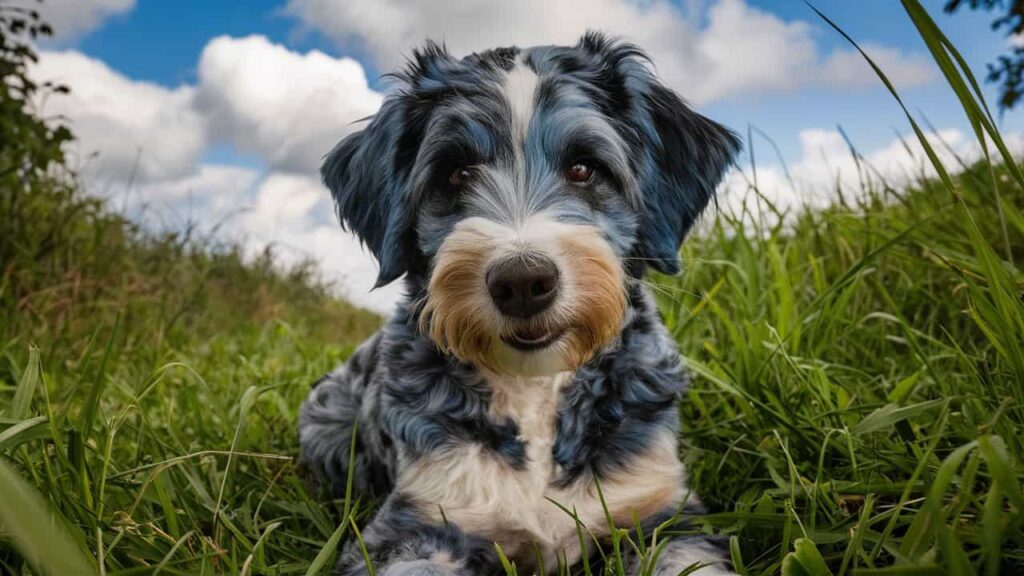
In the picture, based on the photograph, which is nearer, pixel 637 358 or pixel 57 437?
pixel 57 437

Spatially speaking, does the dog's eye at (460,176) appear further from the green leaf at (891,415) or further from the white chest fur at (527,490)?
the green leaf at (891,415)

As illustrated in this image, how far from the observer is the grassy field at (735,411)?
91.6 inches

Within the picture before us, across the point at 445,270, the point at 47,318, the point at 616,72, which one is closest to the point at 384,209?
the point at 445,270

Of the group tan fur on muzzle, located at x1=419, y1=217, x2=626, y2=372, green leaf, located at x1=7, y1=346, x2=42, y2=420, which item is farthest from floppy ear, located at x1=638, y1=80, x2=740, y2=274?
green leaf, located at x1=7, y1=346, x2=42, y2=420

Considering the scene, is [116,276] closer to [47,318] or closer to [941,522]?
[47,318]

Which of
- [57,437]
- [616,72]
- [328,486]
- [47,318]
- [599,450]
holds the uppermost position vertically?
[616,72]

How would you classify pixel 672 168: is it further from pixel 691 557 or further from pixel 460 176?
pixel 691 557

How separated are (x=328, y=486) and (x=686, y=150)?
257cm

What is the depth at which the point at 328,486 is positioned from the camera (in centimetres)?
415

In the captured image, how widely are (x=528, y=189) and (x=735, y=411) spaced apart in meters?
2.04

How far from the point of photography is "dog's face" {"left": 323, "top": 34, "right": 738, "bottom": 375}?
2.84m

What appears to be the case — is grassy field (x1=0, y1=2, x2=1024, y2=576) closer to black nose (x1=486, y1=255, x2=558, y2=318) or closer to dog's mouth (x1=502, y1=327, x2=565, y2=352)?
dog's mouth (x1=502, y1=327, x2=565, y2=352)

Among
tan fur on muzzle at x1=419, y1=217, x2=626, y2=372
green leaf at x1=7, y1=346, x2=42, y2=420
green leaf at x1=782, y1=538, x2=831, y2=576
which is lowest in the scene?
green leaf at x1=782, y1=538, x2=831, y2=576

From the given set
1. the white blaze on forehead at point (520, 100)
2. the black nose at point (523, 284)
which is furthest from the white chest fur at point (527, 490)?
the white blaze on forehead at point (520, 100)
